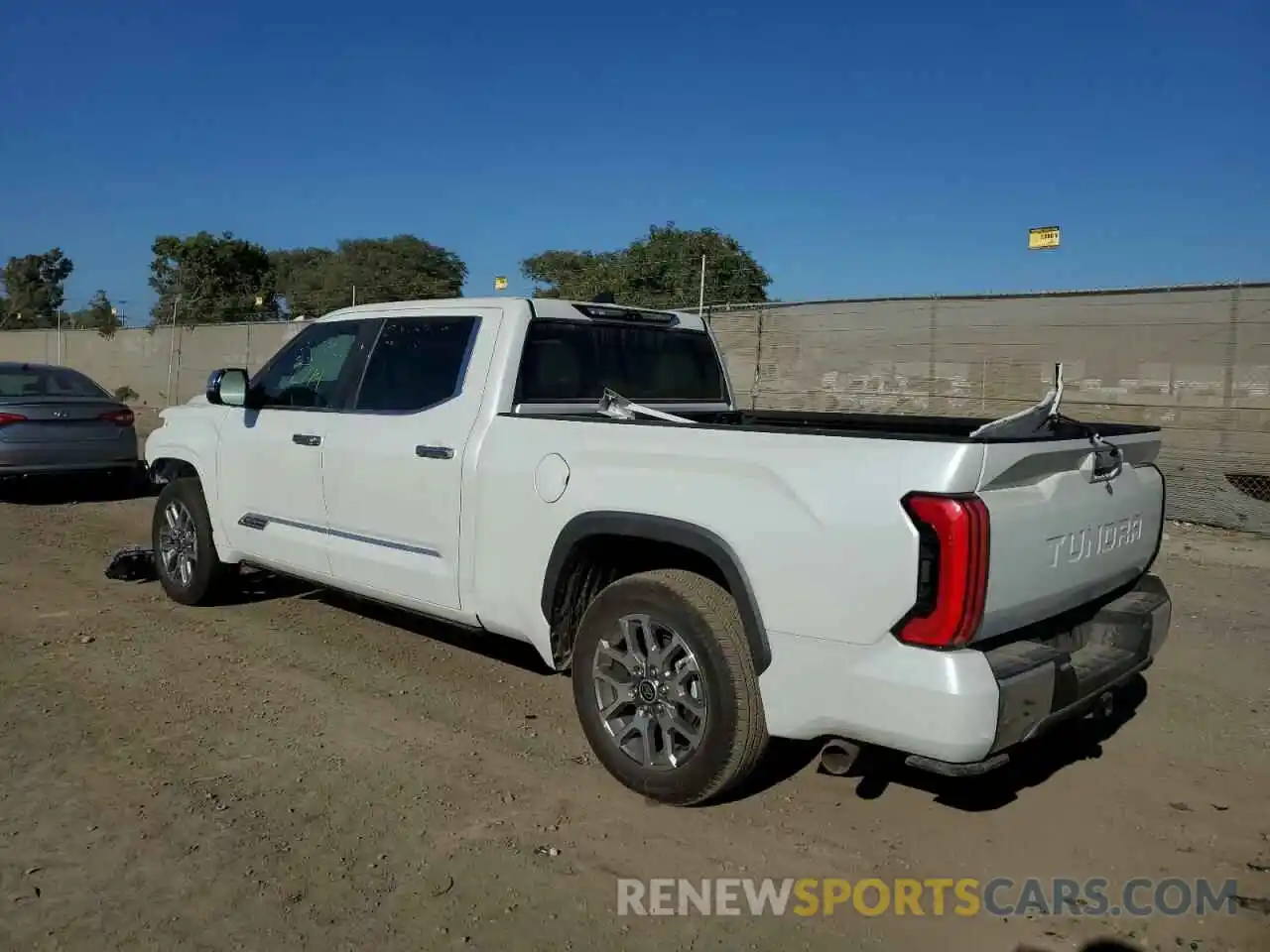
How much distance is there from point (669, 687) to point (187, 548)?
3.98 metres

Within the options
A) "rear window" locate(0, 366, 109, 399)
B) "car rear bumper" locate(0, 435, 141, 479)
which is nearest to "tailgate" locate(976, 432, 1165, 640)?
"car rear bumper" locate(0, 435, 141, 479)

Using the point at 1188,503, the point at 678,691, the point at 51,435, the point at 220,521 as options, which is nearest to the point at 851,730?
the point at 678,691

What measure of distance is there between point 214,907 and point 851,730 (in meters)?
1.98

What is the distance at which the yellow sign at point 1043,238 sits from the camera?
1050cm

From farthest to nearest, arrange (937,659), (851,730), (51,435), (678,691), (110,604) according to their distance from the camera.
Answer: (51,435), (110,604), (678,691), (851,730), (937,659)

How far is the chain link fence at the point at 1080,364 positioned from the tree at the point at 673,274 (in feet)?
20.0

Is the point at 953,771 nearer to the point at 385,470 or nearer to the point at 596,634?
the point at 596,634

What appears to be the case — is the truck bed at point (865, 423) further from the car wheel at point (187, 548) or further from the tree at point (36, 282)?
the tree at point (36, 282)

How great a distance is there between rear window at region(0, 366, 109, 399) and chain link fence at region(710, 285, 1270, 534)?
733 cm

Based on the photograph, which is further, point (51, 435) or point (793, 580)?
point (51, 435)

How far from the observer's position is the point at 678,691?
11.7 ft

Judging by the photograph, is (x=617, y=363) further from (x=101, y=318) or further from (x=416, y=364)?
(x=101, y=318)

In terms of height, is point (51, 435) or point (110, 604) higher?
point (51, 435)

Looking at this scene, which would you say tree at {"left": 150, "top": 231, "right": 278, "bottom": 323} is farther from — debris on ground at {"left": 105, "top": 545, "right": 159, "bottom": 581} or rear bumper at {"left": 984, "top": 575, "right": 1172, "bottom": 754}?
rear bumper at {"left": 984, "top": 575, "right": 1172, "bottom": 754}
